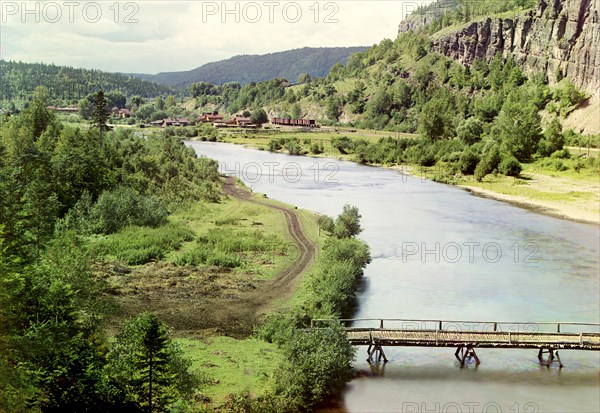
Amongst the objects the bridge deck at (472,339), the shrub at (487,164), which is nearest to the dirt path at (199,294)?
the bridge deck at (472,339)

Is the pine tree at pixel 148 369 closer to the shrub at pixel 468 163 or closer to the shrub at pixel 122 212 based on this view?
the shrub at pixel 122 212

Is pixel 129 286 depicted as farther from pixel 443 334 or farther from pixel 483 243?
pixel 483 243

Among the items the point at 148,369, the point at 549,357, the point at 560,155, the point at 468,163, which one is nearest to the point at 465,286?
the point at 549,357

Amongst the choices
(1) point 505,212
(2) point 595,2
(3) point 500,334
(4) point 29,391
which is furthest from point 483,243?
(2) point 595,2

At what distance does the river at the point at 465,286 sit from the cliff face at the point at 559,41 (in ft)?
284

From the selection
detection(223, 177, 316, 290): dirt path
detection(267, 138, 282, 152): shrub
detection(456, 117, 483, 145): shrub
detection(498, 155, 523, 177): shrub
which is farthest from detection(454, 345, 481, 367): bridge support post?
detection(267, 138, 282, 152): shrub

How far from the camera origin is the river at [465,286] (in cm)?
3019

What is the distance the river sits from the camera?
1188 inches

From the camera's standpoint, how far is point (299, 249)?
169 ft

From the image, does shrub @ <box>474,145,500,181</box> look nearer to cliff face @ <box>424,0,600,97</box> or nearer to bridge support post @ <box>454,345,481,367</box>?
cliff face @ <box>424,0,600,97</box>

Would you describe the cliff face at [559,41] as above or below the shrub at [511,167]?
above

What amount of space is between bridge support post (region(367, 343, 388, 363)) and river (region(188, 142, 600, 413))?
0.64 metres

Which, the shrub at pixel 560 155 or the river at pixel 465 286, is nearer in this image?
the river at pixel 465 286

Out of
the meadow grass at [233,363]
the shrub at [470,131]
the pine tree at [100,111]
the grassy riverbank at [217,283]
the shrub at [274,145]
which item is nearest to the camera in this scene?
the meadow grass at [233,363]
